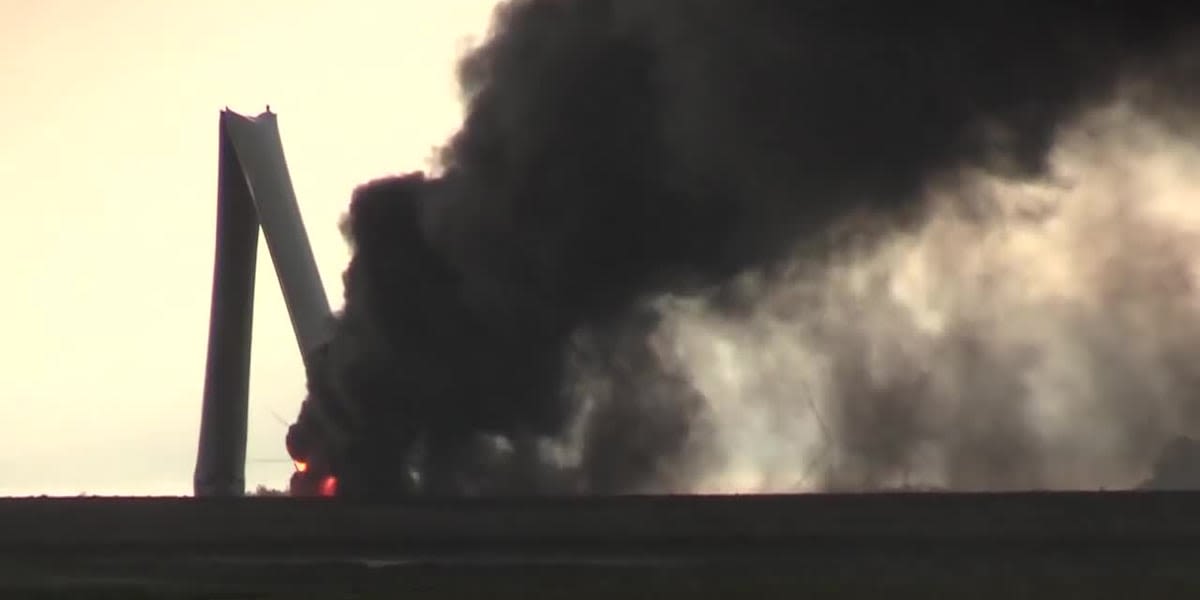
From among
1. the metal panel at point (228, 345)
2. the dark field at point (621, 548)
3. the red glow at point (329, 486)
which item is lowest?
the dark field at point (621, 548)

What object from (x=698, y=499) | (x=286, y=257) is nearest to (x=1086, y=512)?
(x=698, y=499)

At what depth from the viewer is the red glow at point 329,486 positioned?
260 ft

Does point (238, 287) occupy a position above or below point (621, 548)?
above

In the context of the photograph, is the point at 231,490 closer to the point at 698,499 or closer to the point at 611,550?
the point at 698,499

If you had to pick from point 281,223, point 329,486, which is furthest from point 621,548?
point 281,223

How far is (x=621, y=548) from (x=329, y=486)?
90.4 feet

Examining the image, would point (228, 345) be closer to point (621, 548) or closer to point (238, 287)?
point (238, 287)

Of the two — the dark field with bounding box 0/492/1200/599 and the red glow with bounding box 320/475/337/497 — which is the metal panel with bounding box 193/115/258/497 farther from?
the red glow with bounding box 320/475/337/497

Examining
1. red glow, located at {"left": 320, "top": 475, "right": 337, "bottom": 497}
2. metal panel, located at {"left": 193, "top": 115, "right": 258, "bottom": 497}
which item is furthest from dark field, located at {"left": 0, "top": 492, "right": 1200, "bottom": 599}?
metal panel, located at {"left": 193, "top": 115, "right": 258, "bottom": 497}

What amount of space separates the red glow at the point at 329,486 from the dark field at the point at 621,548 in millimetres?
3556

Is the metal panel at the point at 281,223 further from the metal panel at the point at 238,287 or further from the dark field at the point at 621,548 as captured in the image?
the dark field at the point at 621,548

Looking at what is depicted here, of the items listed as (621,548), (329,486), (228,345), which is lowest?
(621,548)

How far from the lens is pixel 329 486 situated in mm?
79500

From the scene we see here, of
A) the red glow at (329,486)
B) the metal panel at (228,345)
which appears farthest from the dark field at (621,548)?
the metal panel at (228,345)
